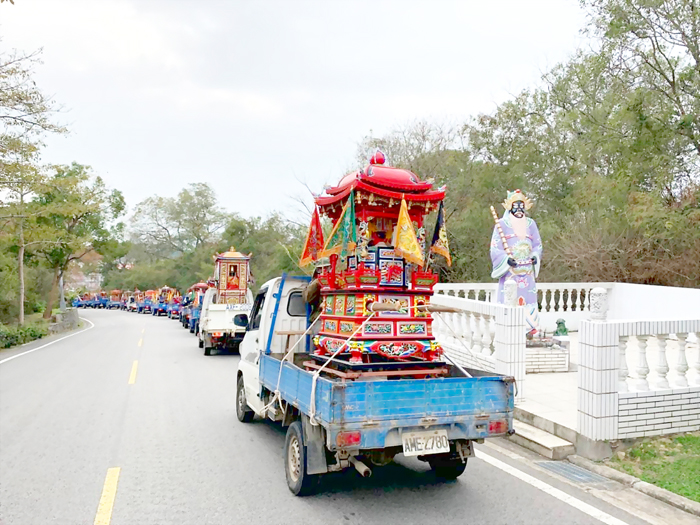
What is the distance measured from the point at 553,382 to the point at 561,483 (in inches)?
156

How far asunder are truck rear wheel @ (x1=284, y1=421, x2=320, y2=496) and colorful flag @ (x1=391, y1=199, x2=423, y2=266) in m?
2.17

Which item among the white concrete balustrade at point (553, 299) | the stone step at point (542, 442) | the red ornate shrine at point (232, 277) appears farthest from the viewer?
the red ornate shrine at point (232, 277)

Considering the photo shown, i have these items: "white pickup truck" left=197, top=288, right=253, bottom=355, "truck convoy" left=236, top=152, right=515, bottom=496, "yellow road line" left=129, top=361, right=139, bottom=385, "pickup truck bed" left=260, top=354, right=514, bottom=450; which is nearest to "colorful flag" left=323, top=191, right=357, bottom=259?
"truck convoy" left=236, top=152, right=515, bottom=496

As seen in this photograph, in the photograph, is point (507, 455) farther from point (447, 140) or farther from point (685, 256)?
point (447, 140)

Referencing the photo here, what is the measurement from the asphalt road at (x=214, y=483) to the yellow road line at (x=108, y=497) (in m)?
0.02

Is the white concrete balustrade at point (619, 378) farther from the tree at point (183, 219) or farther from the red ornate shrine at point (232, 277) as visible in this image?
the tree at point (183, 219)

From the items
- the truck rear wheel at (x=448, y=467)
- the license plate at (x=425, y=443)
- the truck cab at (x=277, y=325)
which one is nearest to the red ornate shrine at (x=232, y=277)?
the truck cab at (x=277, y=325)

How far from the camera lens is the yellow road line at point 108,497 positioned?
464cm

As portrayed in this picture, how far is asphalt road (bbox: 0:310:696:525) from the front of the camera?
4691 millimetres

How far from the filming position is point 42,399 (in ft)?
31.9

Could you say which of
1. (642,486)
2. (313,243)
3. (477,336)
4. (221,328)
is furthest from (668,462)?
(221,328)

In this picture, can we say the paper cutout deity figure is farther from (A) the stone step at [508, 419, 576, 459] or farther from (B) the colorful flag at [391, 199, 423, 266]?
(B) the colorful flag at [391, 199, 423, 266]

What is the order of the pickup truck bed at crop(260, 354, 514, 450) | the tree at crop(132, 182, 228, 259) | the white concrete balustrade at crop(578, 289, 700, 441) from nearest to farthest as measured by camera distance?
the pickup truck bed at crop(260, 354, 514, 450) < the white concrete balustrade at crop(578, 289, 700, 441) < the tree at crop(132, 182, 228, 259)

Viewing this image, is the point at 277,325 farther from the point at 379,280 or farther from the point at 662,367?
the point at 662,367
